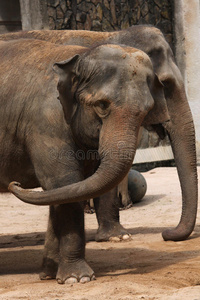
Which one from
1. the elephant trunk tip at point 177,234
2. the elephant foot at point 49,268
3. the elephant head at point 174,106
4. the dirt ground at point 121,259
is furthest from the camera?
the elephant head at point 174,106

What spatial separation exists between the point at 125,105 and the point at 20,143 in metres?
0.88

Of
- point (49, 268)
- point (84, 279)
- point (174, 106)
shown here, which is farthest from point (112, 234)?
point (84, 279)

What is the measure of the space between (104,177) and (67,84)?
702 millimetres

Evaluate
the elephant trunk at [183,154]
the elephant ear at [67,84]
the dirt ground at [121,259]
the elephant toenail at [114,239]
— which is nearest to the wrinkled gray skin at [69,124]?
the elephant ear at [67,84]

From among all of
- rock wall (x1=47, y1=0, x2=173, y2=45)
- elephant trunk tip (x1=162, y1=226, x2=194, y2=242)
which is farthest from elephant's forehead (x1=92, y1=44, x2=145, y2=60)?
rock wall (x1=47, y1=0, x2=173, y2=45)

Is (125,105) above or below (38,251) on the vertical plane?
above

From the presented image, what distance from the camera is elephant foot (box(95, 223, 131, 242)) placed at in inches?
255

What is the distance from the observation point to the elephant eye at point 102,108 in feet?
13.8

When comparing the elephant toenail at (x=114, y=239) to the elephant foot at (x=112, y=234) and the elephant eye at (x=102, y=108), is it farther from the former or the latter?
the elephant eye at (x=102, y=108)

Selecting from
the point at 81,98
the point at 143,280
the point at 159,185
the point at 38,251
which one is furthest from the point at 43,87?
the point at 159,185

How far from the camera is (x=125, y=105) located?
Result: 414cm

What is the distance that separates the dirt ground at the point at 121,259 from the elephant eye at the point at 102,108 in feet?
3.59

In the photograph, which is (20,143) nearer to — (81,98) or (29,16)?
(81,98)

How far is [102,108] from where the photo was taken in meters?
4.21
